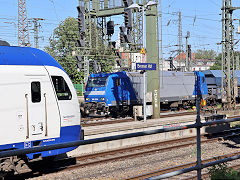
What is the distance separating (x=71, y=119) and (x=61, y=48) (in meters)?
52.4

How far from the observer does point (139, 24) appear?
2764 centimetres

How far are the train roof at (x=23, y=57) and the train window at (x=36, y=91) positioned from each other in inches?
21.4

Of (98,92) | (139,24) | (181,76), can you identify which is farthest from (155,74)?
(139,24)

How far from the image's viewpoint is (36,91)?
793 centimetres

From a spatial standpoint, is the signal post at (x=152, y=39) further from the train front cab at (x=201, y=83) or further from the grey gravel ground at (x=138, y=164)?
the train front cab at (x=201, y=83)

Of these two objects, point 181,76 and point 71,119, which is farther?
point 181,76

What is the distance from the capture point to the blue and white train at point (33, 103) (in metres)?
7.30

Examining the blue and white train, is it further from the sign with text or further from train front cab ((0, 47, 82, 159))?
the sign with text

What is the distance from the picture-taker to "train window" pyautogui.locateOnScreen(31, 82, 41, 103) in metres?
7.85

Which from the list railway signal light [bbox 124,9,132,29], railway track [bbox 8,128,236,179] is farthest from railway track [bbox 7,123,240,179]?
railway signal light [bbox 124,9,132,29]

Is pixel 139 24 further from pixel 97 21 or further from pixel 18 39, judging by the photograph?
pixel 18 39

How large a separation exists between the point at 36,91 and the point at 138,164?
147 inches

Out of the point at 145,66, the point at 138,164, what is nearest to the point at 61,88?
the point at 138,164

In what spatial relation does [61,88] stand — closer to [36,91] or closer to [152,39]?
[36,91]
